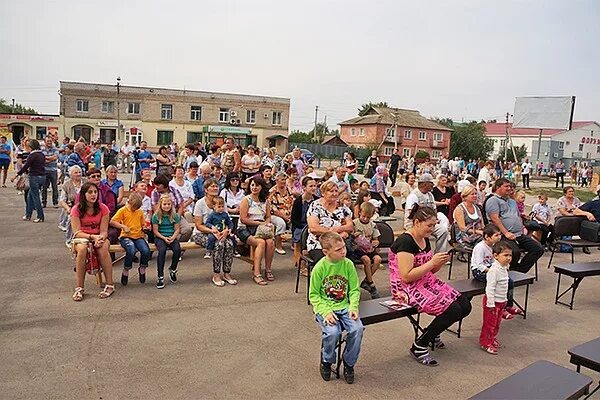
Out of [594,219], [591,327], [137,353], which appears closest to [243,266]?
[137,353]

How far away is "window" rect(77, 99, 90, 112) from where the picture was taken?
1981 inches

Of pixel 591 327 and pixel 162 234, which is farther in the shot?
pixel 162 234

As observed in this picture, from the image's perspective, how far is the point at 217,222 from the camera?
6902mm

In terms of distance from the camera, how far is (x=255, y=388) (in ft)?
13.1

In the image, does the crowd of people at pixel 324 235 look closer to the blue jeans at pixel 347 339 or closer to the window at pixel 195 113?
the blue jeans at pixel 347 339

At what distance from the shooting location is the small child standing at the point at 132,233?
6.41 meters

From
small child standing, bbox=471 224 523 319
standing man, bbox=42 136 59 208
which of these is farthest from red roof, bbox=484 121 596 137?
small child standing, bbox=471 224 523 319

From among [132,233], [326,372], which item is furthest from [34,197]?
[326,372]

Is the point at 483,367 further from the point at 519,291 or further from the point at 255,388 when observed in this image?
the point at 519,291

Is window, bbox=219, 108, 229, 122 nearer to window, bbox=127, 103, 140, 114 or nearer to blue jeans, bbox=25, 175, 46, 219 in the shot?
window, bbox=127, 103, 140, 114

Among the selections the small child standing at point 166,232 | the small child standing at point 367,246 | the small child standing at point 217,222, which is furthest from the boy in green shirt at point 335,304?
the small child standing at point 166,232

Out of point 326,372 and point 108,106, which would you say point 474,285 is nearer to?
point 326,372

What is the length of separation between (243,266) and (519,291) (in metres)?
4.12

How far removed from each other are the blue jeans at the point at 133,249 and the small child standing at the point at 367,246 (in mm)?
2718
